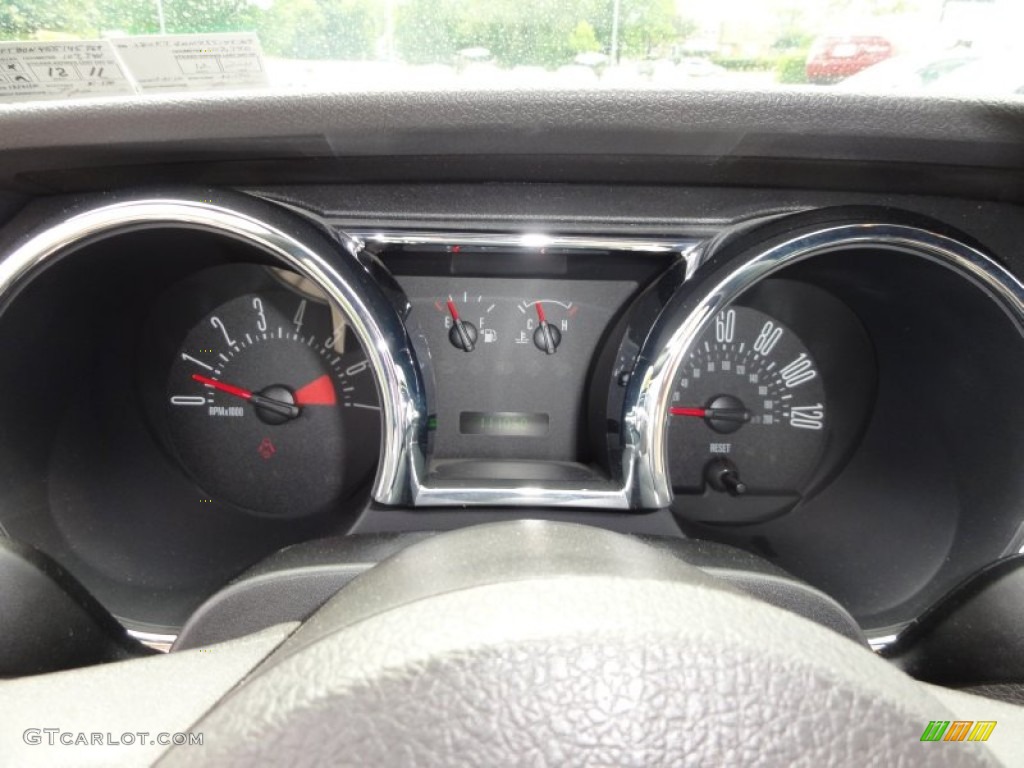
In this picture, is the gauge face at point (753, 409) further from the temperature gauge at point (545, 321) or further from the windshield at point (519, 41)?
the windshield at point (519, 41)

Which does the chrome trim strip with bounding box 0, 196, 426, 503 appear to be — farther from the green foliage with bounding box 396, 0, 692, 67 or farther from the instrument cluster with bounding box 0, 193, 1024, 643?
the green foliage with bounding box 396, 0, 692, 67

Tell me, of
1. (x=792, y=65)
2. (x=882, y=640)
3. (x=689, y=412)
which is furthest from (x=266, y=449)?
(x=792, y=65)

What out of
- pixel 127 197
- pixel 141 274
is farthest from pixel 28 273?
pixel 141 274

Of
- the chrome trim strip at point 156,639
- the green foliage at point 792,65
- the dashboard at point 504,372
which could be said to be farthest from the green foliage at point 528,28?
the chrome trim strip at point 156,639

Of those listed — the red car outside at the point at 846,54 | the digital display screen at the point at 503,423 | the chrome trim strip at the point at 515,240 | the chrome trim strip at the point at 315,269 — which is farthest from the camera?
the red car outside at the point at 846,54

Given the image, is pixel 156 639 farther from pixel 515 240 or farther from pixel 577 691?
pixel 577 691

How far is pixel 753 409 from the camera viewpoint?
65.7 inches

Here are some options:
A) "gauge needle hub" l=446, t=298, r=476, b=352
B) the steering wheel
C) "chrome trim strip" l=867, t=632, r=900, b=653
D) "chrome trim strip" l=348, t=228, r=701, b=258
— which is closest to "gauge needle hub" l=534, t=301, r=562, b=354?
"gauge needle hub" l=446, t=298, r=476, b=352

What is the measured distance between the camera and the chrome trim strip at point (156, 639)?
1347 millimetres

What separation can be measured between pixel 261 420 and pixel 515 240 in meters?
0.69

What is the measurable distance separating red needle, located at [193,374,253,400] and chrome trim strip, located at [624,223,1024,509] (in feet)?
2.64

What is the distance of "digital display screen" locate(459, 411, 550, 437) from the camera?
5.07 ft

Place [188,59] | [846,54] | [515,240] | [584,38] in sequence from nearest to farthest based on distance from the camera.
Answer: [188,59], [515,240], [584,38], [846,54]

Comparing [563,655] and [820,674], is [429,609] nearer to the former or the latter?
[563,655]
